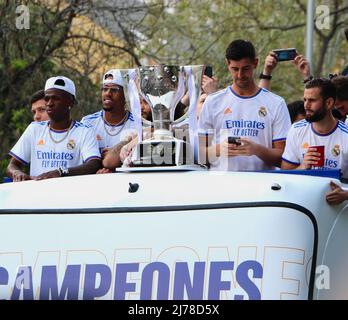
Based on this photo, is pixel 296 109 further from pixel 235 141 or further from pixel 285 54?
pixel 235 141

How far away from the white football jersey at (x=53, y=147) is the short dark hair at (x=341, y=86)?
67.7 inches

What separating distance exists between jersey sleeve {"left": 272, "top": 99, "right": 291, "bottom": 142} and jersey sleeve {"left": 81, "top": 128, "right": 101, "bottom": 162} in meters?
1.12

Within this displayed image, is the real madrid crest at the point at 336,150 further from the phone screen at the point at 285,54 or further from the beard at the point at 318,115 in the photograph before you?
the phone screen at the point at 285,54

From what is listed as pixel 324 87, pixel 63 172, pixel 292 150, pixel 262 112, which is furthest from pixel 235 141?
pixel 63 172

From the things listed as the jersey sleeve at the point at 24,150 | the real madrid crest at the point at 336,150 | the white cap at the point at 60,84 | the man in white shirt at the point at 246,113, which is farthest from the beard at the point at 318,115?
the jersey sleeve at the point at 24,150

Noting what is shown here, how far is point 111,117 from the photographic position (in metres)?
7.65

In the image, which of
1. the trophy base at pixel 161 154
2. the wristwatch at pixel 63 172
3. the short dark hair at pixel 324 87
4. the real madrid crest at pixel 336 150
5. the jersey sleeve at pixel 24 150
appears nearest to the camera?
the trophy base at pixel 161 154

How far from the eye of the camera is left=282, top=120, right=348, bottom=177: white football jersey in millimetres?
5992

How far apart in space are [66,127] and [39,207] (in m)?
2.47

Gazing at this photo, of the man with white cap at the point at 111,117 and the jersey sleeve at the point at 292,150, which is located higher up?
the man with white cap at the point at 111,117

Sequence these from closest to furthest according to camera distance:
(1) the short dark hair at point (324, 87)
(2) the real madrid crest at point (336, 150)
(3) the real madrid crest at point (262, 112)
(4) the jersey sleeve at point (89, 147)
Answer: (2) the real madrid crest at point (336, 150)
(1) the short dark hair at point (324, 87)
(3) the real madrid crest at point (262, 112)
(4) the jersey sleeve at point (89, 147)

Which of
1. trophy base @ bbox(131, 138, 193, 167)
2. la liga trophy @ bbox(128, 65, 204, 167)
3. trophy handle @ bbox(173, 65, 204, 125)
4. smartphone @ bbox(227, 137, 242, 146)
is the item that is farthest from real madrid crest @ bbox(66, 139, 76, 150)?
trophy base @ bbox(131, 138, 193, 167)

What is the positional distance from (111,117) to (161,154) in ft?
8.79

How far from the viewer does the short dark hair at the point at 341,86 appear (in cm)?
743
